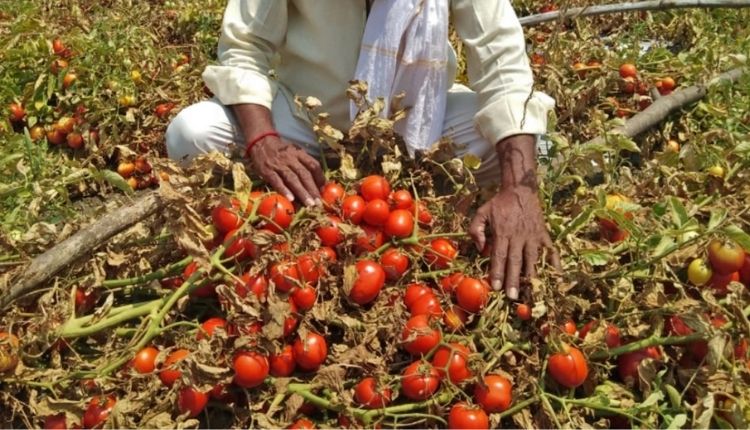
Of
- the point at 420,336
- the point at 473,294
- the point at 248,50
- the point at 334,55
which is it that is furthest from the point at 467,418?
the point at 248,50

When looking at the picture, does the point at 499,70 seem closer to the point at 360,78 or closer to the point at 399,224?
the point at 360,78

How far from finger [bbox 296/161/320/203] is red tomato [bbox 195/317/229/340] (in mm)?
456

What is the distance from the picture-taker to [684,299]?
5.73 ft

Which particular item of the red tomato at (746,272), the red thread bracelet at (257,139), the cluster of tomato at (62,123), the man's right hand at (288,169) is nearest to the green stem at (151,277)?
the man's right hand at (288,169)

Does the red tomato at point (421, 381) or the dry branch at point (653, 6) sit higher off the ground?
the dry branch at point (653, 6)

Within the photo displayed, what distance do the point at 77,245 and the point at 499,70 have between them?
1.41 m

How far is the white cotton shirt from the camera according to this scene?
2250 millimetres

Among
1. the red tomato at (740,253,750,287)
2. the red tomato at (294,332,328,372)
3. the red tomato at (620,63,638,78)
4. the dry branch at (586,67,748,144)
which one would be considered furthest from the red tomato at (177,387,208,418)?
the red tomato at (620,63,638,78)

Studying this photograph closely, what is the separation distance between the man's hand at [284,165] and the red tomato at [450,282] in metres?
0.43

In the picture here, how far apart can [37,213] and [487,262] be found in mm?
1536

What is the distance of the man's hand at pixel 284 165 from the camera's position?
2033 mm

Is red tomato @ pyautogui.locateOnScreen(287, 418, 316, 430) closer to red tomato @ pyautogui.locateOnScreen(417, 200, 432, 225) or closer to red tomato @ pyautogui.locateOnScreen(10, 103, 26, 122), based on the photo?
red tomato @ pyautogui.locateOnScreen(417, 200, 432, 225)

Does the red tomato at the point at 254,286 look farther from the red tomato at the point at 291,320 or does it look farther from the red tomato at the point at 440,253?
the red tomato at the point at 440,253

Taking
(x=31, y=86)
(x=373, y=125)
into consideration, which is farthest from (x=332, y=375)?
(x=31, y=86)
